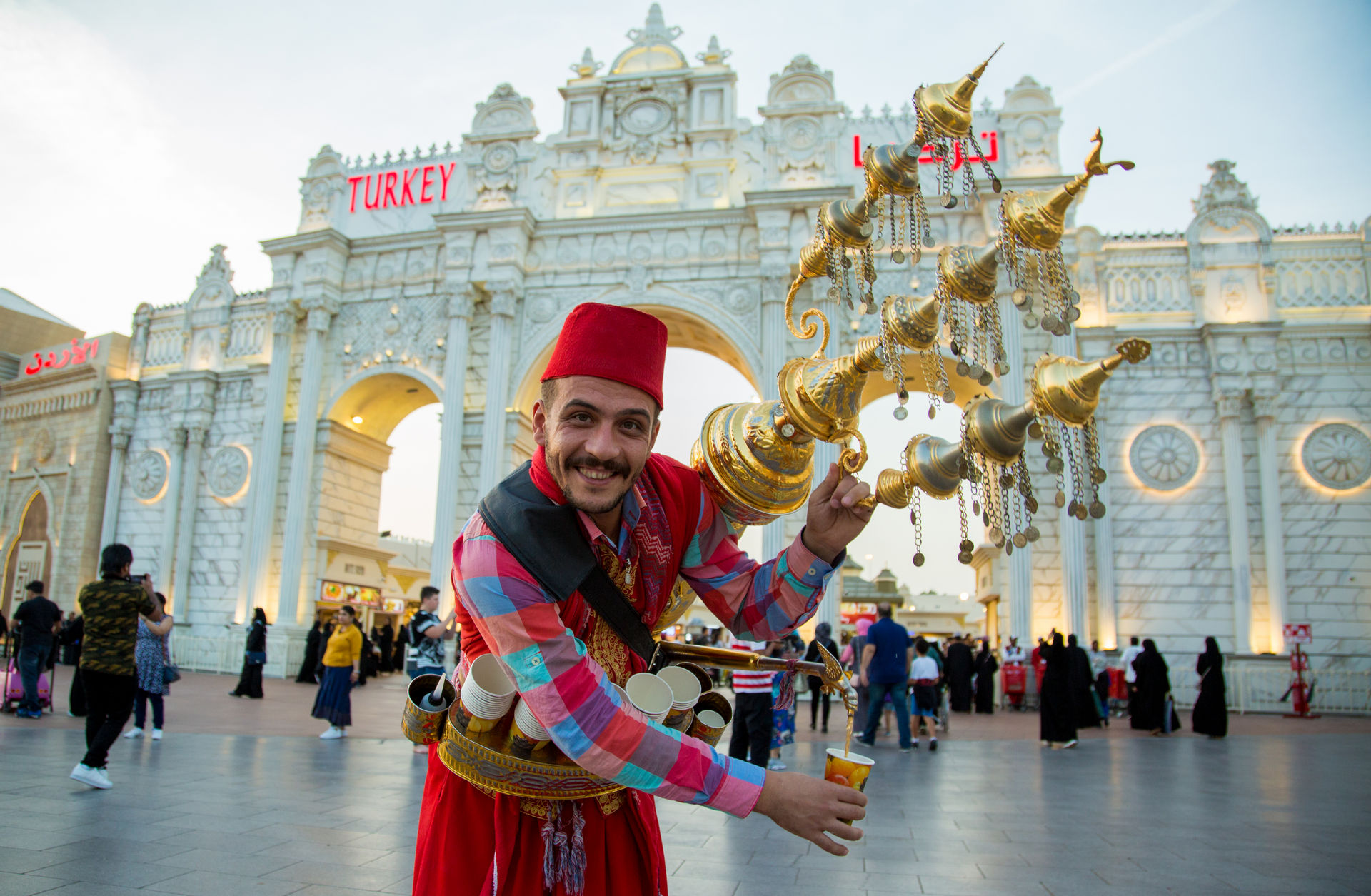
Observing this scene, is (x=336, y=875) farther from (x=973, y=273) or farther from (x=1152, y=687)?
(x=1152, y=687)

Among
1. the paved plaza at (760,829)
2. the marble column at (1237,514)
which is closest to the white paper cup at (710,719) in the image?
the paved plaza at (760,829)

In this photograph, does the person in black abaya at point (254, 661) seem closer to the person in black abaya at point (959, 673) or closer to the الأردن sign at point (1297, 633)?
the person in black abaya at point (959, 673)

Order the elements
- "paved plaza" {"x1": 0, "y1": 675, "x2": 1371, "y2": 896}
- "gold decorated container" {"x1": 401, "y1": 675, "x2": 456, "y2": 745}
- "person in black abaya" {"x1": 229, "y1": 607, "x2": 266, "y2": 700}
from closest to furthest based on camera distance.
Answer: "gold decorated container" {"x1": 401, "y1": 675, "x2": 456, "y2": 745}
"paved plaza" {"x1": 0, "y1": 675, "x2": 1371, "y2": 896}
"person in black abaya" {"x1": 229, "y1": 607, "x2": 266, "y2": 700}

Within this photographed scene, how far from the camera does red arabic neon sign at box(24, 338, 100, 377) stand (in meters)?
23.6

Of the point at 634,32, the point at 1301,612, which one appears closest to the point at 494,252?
the point at 634,32

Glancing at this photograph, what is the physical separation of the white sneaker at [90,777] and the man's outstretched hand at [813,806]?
19.2 ft

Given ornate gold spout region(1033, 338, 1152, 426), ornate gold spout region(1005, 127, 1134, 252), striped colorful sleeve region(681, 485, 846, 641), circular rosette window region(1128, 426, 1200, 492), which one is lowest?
striped colorful sleeve region(681, 485, 846, 641)

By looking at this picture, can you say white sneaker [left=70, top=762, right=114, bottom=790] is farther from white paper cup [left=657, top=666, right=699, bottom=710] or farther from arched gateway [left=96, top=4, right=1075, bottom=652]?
arched gateway [left=96, top=4, right=1075, bottom=652]

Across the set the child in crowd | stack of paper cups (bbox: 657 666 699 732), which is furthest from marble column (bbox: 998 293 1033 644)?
stack of paper cups (bbox: 657 666 699 732)

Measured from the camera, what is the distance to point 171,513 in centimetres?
2089

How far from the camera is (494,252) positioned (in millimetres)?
18984

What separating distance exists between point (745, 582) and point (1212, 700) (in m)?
12.1

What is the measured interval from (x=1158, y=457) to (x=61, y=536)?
26.3m

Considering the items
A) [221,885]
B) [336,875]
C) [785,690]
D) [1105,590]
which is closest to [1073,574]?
[1105,590]
